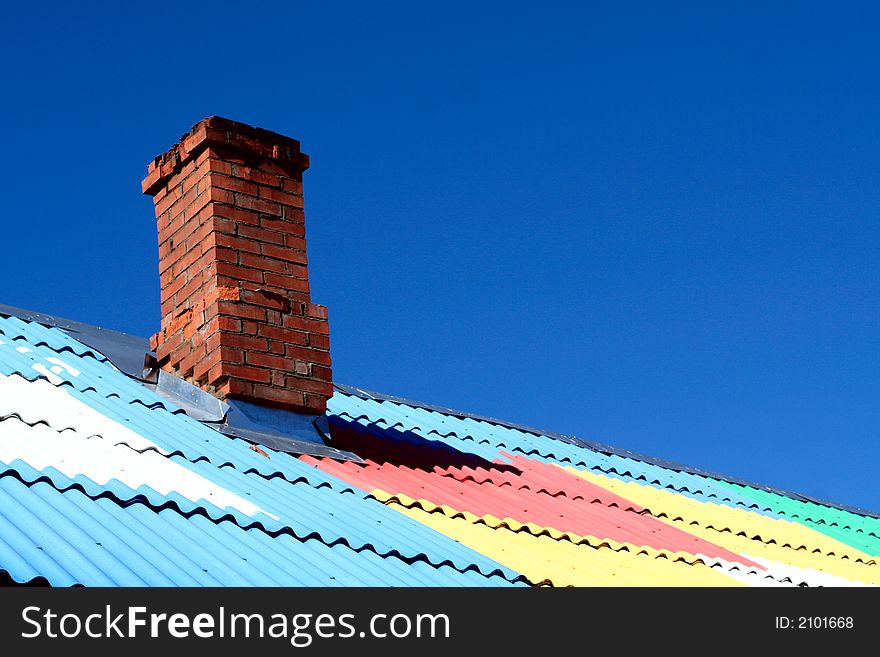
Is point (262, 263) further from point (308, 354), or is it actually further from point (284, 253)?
point (308, 354)

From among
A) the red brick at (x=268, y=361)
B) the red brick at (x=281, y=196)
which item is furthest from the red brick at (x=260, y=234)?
the red brick at (x=268, y=361)

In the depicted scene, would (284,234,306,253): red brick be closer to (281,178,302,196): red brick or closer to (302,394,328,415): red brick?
(281,178,302,196): red brick

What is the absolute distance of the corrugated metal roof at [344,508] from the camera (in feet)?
18.6

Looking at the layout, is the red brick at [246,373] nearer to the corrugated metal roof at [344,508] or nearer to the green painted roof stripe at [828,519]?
the corrugated metal roof at [344,508]

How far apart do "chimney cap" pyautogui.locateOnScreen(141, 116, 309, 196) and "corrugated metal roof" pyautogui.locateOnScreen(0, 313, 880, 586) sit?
119 centimetres

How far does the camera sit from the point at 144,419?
7629 millimetres

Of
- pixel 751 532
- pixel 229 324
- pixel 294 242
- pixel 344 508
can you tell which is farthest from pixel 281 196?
pixel 751 532

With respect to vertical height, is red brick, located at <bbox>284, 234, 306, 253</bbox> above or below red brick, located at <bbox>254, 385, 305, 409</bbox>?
above

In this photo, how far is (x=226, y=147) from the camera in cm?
877

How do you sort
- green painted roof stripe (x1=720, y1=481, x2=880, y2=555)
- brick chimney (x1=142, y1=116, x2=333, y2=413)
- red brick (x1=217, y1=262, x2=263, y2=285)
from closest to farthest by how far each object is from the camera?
brick chimney (x1=142, y1=116, x2=333, y2=413) < red brick (x1=217, y1=262, x2=263, y2=285) < green painted roof stripe (x1=720, y1=481, x2=880, y2=555)

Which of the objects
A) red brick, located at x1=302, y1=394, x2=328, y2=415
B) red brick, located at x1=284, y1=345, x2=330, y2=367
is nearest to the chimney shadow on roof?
red brick, located at x1=302, y1=394, x2=328, y2=415

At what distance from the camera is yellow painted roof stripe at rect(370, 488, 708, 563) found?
25.0ft
